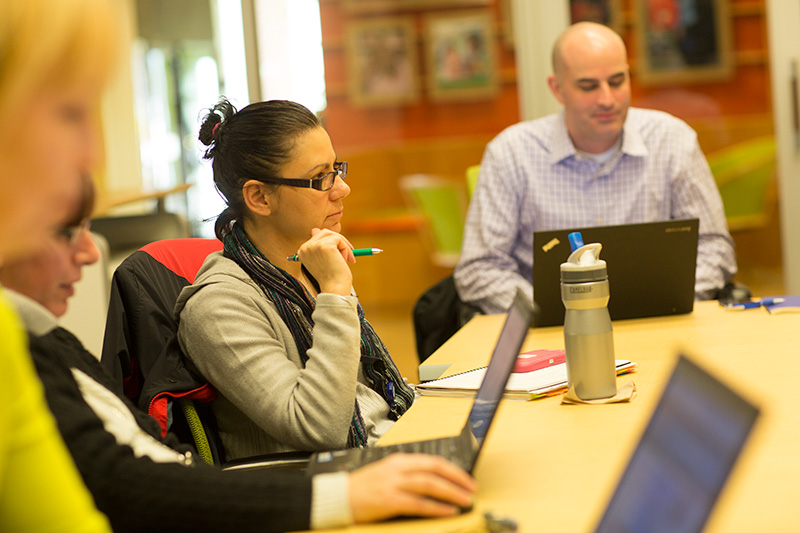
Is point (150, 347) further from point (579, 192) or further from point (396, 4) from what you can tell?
point (396, 4)

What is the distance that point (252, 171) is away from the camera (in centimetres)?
171

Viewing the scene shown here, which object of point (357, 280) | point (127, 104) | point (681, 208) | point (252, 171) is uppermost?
point (127, 104)

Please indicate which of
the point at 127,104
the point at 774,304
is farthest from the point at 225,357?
the point at 127,104

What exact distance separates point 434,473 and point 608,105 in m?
2.02

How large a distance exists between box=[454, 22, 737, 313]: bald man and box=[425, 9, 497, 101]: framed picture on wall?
124 cm

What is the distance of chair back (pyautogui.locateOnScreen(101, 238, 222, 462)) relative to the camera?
4.92 feet

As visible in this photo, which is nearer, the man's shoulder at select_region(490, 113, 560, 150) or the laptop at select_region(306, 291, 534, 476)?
the laptop at select_region(306, 291, 534, 476)

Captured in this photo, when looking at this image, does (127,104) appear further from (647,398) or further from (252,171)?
(647,398)

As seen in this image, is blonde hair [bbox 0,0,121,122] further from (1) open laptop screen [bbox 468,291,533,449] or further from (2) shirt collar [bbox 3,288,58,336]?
(1) open laptop screen [bbox 468,291,533,449]

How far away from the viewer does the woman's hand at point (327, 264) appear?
1.57 m

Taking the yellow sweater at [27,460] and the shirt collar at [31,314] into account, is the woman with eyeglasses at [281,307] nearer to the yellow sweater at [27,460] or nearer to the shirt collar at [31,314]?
the shirt collar at [31,314]

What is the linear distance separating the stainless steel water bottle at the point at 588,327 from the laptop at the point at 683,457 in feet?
1.91

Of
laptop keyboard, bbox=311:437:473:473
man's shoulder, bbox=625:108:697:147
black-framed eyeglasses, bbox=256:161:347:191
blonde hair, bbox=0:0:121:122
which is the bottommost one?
laptop keyboard, bbox=311:437:473:473

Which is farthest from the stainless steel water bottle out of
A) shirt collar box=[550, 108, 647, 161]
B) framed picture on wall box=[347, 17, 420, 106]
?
framed picture on wall box=[347, 17, 420, 106]
